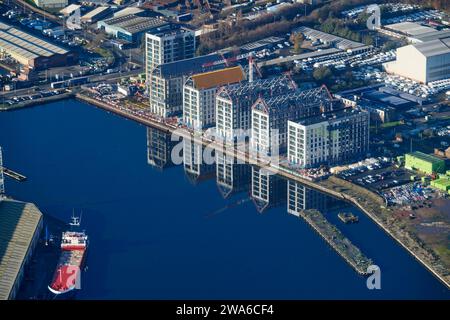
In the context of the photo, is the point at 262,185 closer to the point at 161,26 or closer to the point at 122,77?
the point at 122,77

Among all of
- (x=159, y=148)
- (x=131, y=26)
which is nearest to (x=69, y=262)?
(x=159, y=148)

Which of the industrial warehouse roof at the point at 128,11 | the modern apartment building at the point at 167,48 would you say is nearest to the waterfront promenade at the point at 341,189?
the modern apartment building at the point at 167,48

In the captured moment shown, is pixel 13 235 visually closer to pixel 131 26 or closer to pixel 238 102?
pixel 238 102

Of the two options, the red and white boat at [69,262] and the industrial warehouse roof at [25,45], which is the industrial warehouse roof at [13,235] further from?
the industrial warehouse roof at [25,45]

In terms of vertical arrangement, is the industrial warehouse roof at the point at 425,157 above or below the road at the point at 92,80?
above

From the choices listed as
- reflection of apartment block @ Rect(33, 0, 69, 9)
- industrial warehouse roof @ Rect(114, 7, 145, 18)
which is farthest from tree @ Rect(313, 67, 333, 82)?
reflection of apartment block @ Rect(33, 0, 69, 9)

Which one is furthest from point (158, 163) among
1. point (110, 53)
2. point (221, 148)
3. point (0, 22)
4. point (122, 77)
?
point (0, 22)

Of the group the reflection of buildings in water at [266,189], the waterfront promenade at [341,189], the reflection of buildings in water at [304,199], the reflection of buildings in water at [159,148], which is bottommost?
the reflection of buildings in water at [159,148]
